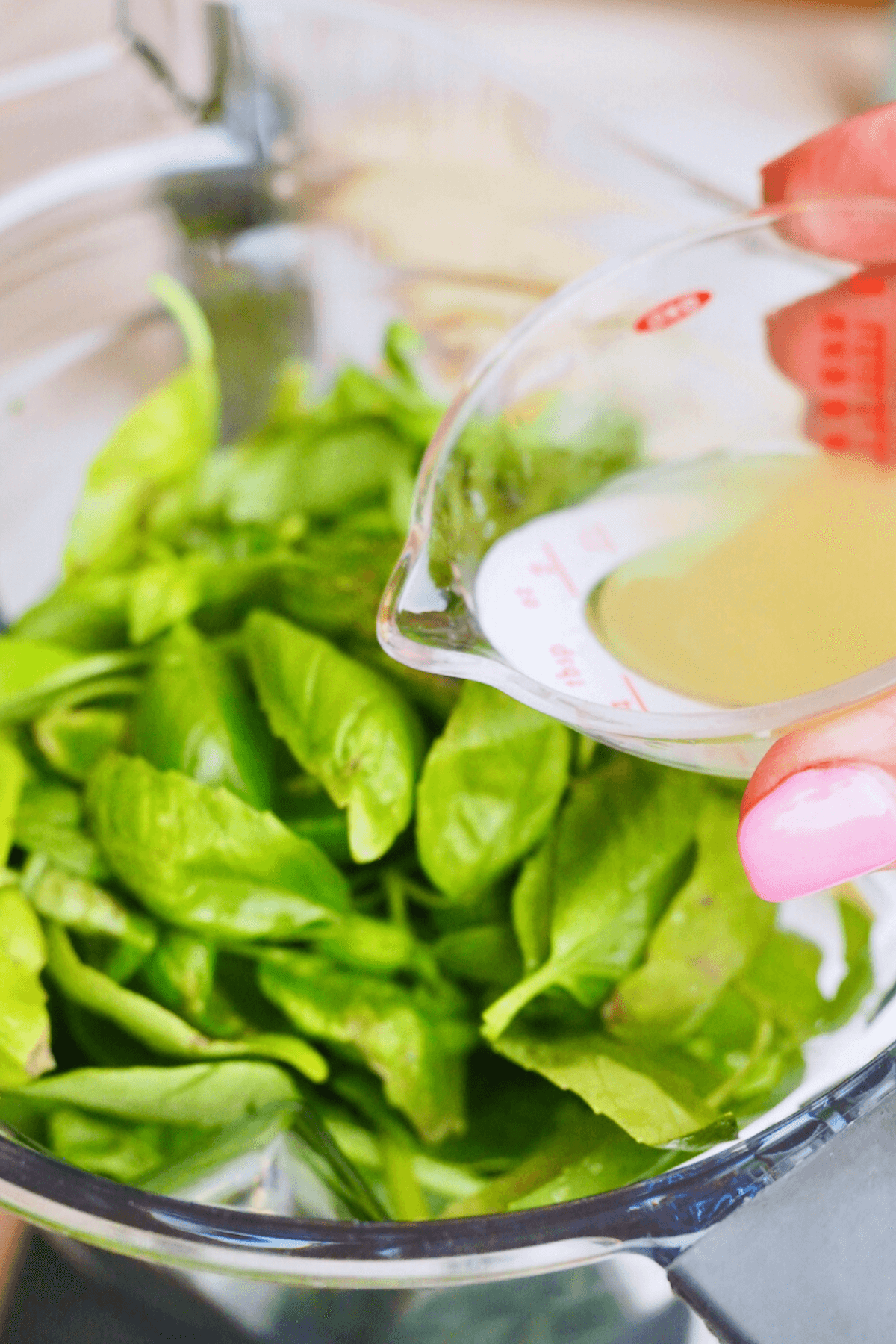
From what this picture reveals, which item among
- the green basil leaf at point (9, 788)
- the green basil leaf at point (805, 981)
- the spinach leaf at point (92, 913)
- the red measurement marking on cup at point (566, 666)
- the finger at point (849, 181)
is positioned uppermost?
the finger at point (849, 181)

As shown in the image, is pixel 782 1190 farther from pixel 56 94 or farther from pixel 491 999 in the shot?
pixel 56 94

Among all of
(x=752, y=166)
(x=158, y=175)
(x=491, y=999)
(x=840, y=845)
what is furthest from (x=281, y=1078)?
(x=752, y=166)

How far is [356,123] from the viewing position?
0.78 meters

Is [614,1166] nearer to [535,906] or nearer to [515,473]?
[535,906]

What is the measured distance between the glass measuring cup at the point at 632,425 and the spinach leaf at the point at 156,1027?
158 millimetres

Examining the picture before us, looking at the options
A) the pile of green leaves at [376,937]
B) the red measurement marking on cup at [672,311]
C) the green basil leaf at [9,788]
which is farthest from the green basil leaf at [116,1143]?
the red measurement marking on cup at [672,311]

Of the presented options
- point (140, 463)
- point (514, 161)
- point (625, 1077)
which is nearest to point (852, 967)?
point (625, 1077)

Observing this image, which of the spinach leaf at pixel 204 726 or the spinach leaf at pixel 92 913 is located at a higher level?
the spinach leaf at pixel 204 726

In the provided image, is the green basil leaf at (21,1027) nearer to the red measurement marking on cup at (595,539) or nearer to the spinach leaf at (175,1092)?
the spinach leaf at (175,1092)

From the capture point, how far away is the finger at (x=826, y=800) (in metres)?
0.31

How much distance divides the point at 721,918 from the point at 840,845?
0.11m

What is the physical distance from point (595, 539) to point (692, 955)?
0.59ft

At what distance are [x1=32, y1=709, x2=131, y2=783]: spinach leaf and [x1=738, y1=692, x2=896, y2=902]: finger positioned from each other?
11.9 inches

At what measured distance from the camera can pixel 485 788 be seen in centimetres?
43
